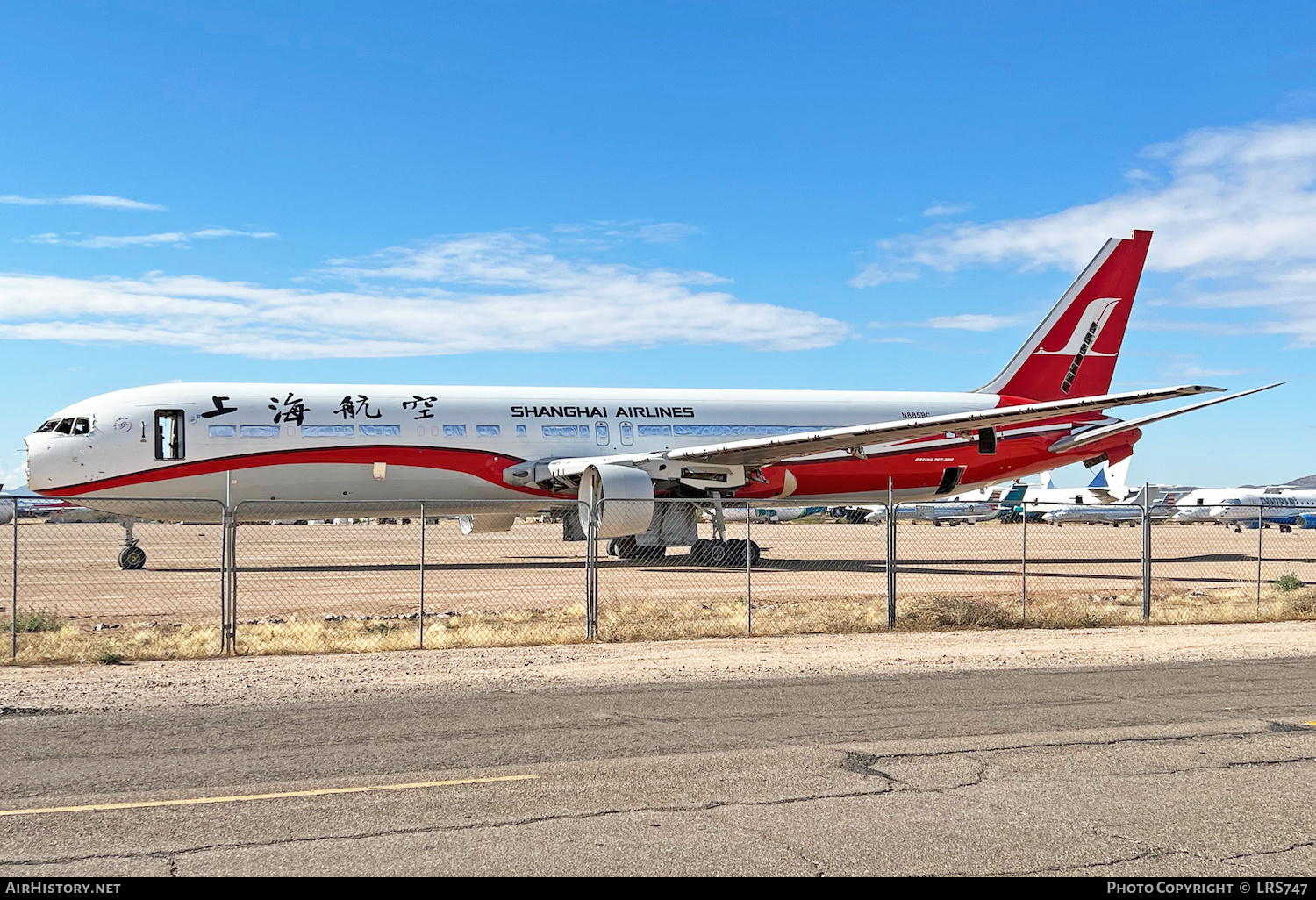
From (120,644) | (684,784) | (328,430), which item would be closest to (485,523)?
(328,430)

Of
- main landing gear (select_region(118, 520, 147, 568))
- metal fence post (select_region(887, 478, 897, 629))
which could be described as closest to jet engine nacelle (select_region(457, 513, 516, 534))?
main landing gear (select_region(118, 520, 147, 568))

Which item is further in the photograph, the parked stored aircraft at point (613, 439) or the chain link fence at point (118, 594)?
the parked stored aircraft at point (613, 439)

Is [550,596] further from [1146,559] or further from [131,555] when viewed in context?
[131,555]

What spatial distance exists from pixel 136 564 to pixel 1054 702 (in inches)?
850

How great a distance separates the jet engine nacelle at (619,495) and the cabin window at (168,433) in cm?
872

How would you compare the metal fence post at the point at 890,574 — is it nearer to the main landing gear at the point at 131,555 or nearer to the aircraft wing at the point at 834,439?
the aircraft wing at the point at 834,439

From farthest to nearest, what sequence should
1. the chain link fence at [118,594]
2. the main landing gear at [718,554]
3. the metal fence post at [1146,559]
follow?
1. the main landing gear at [718,554]
2. the metal fence post at [1146,559]
3. the chain link fence at [118,594]

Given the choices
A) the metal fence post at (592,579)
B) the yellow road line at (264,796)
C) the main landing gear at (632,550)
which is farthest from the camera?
the main landing gear at (632,550)

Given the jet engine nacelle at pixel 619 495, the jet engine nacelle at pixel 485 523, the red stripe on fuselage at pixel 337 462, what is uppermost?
the red stripe on fuselage at pixel 337 462

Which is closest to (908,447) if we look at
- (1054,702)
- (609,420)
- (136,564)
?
(609,420)

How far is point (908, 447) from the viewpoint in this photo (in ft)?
107

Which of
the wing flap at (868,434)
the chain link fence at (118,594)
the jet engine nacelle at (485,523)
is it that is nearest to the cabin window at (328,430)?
the chain link fence at (118,594)

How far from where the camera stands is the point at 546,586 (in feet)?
77.5

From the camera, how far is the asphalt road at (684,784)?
5852 millimetres
